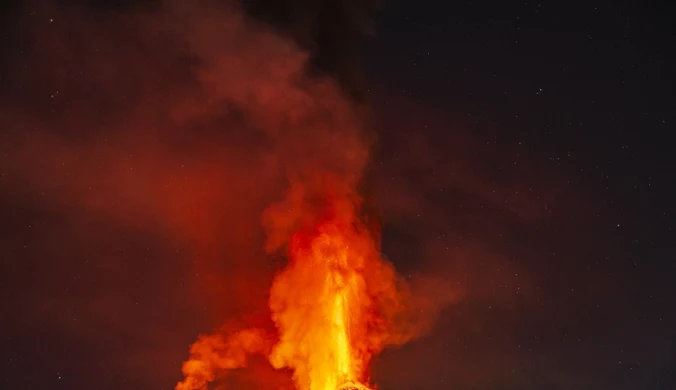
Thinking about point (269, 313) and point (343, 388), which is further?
point (269, 313)

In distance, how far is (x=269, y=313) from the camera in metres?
24.4

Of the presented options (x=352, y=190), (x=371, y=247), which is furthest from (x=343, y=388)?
(x=352, y=190)

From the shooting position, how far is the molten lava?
2355 centimetres

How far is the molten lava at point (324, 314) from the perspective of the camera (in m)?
23.5

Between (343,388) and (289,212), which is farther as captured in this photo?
(289,212)

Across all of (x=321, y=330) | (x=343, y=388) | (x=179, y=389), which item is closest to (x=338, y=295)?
(x=321, y=330)

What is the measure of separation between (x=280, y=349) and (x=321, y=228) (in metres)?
4.12

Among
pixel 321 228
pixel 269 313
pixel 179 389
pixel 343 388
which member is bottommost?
pixel 343 388

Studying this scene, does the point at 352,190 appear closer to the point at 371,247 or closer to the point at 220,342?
the point at 371,247

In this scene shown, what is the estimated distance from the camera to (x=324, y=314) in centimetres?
2370

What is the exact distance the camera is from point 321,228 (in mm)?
24391

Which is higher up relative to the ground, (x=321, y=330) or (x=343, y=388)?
(x=321, y=330)

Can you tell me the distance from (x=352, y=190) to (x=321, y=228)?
63.5 inches

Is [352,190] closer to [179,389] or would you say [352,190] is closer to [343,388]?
[343,388]
